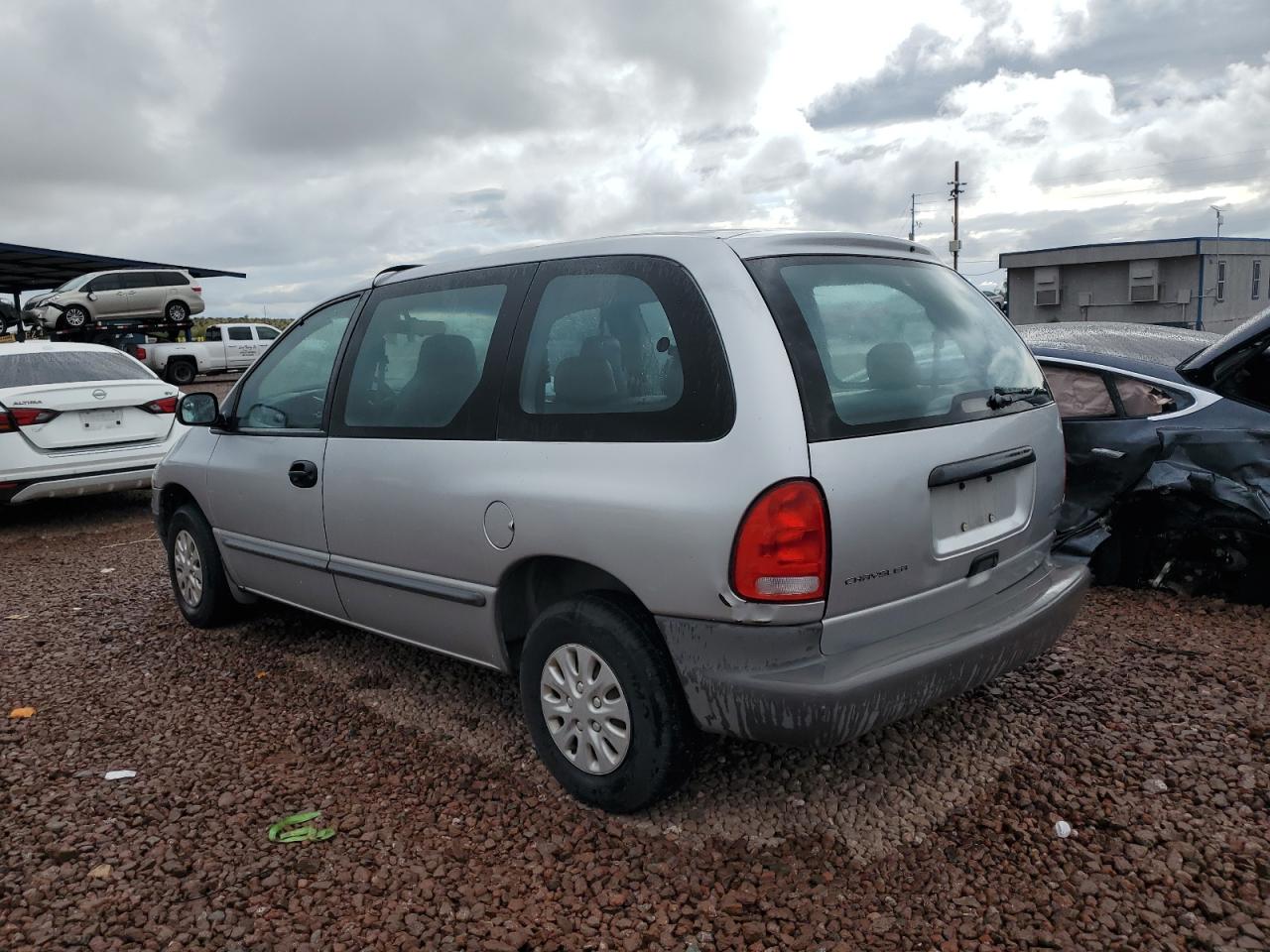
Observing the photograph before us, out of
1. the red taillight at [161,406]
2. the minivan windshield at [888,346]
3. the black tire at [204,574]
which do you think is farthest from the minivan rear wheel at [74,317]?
the minivan windshield at [888,346]

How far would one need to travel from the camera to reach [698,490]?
106 inches

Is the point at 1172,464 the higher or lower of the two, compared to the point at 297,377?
lower

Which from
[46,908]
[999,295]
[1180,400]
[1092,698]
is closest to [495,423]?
[46,908]

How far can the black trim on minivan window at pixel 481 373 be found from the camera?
133 inches

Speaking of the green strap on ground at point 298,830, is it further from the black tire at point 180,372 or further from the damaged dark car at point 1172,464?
the black tire at point 180,372

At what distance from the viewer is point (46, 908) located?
2.84 m

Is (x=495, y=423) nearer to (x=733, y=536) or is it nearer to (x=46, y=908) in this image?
(x=733, y=536)

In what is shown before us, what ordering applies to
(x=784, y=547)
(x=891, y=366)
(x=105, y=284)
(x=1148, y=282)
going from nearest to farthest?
(x=784, y=547) → (x=891, y=366) → (x=105, y=284) → (x=1148, y=282)

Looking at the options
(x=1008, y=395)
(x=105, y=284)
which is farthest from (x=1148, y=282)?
(x=105, y=284)

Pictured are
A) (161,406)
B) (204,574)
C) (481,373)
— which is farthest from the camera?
(161,406)

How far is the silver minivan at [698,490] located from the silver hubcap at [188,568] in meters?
1.59

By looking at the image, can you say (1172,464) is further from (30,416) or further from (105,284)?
(105,284)

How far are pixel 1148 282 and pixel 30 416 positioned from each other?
28541 millimetres

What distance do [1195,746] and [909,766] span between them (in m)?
1.04
